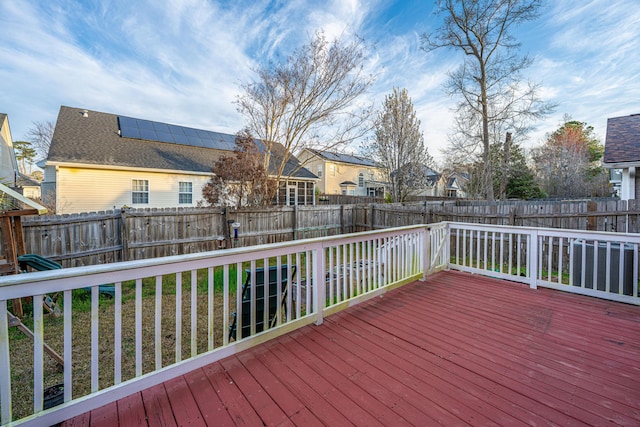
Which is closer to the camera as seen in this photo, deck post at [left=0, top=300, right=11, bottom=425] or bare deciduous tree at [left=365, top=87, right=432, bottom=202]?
deck post at [left=0, top=300, right=11, bottom=425]

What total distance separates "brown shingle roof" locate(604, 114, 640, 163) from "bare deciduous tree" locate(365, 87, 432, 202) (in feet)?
19.2

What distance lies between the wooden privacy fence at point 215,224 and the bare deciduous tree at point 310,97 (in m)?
2.21

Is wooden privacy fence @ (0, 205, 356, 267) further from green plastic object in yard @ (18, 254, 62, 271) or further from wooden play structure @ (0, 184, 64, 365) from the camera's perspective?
green plastic object in yard @ (18, 254, 62, 271)

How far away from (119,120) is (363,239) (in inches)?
576

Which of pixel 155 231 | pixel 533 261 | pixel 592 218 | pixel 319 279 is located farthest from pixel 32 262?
pixel 592 218

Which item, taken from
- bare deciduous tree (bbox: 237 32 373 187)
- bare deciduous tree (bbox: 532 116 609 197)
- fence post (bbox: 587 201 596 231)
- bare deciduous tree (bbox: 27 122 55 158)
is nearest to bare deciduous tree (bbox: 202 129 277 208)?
bare deciduous tree (bbox: 237 32 373 187)

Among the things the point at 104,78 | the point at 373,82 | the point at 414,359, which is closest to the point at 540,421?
the point at 414,359

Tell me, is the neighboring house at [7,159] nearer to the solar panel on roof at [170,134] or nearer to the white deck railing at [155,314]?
the solar panel on roof at [170,134]

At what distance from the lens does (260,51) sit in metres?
9.47

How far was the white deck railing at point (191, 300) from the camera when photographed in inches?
61.2

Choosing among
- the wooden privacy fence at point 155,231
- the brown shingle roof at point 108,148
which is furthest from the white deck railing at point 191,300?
the brown shingle roof at point 108,148

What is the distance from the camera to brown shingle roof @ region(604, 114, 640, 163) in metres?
6.89

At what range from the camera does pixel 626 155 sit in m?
6.91

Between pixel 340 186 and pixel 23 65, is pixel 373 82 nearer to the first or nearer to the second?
pixel 23 65
